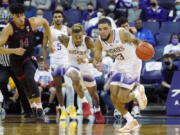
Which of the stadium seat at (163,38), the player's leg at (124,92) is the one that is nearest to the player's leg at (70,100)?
the player's leg at (124,92)

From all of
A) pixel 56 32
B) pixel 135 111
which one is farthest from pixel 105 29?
pixel 135 111

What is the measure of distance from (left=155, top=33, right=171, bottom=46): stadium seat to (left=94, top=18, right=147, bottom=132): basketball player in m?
5.60

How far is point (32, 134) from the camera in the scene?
841cm

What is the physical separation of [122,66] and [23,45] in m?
1.77

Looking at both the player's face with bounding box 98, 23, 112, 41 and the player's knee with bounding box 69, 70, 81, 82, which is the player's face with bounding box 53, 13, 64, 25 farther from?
the player's face with bounding box 98, 23, 112, 41

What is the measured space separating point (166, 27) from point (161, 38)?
23.1 inches

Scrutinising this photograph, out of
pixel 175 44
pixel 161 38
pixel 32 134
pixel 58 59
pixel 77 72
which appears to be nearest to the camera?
pixel 32 134

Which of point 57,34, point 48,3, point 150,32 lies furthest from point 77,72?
point 48,3

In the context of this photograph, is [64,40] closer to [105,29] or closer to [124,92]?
[105,29]

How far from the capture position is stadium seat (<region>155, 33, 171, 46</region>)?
15031 millimetres

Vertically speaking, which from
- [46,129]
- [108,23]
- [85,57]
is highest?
[108,23]

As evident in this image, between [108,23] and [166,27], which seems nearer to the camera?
[108,23]

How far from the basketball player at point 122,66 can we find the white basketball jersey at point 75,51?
1785 mm

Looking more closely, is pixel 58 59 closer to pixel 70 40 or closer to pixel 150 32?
pixel 70 40
